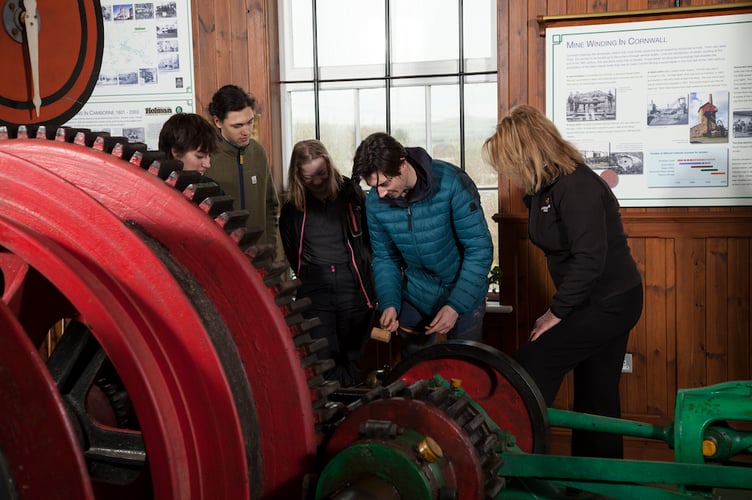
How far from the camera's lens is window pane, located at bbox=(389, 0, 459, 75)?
3926 millimetres

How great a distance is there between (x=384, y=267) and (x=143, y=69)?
1.94 meters

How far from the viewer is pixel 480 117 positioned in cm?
396

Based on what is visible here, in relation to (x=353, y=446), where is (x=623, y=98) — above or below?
above

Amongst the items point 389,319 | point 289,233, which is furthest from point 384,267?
point 289,233

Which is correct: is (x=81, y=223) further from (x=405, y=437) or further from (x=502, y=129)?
(x=502, y=129)

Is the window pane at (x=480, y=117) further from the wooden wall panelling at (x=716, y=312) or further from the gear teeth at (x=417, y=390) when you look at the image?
the gear teeth at (x=417, y=390)

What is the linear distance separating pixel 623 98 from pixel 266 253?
2.86 m

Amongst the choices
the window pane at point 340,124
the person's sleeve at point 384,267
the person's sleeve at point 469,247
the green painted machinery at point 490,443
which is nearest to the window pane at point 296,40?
the window pane at point 340,124

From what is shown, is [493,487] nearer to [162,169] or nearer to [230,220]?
[230,220]

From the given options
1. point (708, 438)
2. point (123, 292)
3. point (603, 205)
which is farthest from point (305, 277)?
point (123, 292)

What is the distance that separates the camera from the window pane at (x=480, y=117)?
393cm

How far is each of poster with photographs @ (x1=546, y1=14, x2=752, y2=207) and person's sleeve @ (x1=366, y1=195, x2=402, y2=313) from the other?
4.00 feet

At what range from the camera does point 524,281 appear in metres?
3.84

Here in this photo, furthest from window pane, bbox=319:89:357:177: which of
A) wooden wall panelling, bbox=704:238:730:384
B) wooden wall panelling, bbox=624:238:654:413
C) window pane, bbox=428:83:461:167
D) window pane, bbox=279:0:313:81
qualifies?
wooden wall panelling, bbox=704:238:730:384
